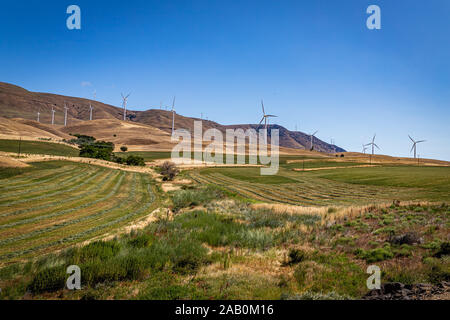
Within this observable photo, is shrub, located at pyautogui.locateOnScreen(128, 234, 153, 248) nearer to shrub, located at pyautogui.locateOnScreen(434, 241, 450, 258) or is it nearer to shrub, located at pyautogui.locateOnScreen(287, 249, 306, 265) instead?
shrub, located at pyautogui.locateOnScreen(287, 249, 306, 265)

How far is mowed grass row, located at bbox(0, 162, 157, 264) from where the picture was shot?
1424 centimetres

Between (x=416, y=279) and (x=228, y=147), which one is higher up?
(x=228, y=147)

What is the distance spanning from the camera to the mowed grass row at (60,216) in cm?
1424

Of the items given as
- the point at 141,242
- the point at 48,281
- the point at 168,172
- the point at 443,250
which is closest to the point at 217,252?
the point at 141,242

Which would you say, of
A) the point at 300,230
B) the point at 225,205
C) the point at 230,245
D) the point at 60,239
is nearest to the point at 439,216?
the point at 300,230

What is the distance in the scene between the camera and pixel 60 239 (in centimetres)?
1528

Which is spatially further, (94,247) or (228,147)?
(228,147)

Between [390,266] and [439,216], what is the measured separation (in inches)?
411

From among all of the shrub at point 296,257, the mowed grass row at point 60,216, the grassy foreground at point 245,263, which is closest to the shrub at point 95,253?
the grassy foreground at point 245,263


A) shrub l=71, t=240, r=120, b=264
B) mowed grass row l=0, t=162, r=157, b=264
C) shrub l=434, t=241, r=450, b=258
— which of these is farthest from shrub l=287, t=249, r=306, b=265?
mowed grass row l=0, t=162, r=157, b=264

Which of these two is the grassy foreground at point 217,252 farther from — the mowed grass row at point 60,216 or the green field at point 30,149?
the green field at point 30,149

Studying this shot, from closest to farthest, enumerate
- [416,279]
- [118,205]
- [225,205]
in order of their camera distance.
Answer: [416,279] → [118,205] → [225,205]

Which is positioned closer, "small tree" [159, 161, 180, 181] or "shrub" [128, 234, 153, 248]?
"shrub" [128, 234, 153, 248]

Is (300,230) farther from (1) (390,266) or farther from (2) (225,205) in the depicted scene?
(2) (225,205)
